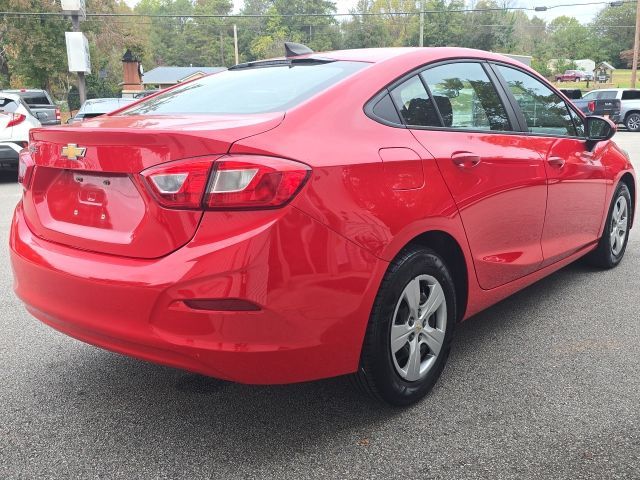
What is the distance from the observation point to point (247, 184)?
6.78ft

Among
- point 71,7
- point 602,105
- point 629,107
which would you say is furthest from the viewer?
point 602,105

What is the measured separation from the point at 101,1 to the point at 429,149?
45.2m

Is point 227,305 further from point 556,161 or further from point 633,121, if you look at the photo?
point 633,121

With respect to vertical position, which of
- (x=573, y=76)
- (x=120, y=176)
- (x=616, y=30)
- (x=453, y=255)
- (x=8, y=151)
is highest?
(x=616, y=30)

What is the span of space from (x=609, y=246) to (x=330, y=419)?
3.16 metres

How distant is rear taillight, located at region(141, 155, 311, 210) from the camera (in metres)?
2.07

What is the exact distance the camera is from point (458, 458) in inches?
91.7

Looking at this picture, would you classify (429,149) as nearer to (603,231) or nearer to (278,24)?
(603,231)

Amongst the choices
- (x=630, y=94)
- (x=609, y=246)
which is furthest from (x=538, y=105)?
(x=630, y=94)

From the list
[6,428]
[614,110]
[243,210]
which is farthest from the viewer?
[614,110]

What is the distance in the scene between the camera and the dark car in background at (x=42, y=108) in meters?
17.0

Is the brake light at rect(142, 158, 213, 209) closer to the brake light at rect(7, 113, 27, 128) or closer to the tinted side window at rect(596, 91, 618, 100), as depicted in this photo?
the brake light at rect(7, 113, 27, 128)

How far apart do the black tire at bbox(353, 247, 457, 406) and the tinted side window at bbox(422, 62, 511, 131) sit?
75 centimetres

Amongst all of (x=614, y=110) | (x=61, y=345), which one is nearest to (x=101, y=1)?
(x=614, y=110)
